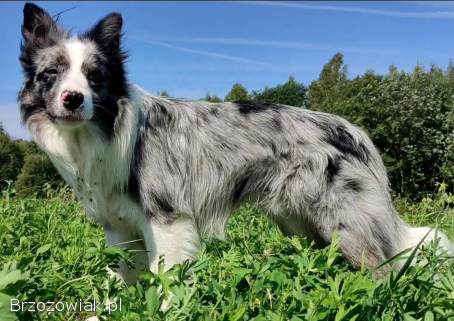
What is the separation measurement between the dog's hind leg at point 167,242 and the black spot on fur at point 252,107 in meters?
1.15

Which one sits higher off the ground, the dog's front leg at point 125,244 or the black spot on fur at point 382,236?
the black spot on fur at point 382,236

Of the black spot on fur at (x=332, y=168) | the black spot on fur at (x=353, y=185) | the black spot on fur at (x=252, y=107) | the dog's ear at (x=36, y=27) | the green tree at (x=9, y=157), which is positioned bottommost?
the green tree at (x=9, y=157)

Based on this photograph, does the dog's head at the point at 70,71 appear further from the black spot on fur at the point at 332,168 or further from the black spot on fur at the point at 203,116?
the black spot on fur at the point at 332,168

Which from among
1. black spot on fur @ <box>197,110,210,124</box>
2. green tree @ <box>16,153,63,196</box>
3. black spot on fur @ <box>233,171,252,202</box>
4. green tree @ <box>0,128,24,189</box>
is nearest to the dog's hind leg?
black spot on fur @ <box>233,171,252,202</box>

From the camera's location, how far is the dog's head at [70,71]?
3539 mm

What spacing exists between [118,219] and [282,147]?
145 centimetres

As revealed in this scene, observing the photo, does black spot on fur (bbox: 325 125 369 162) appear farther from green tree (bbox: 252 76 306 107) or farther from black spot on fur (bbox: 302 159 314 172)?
green tree (bbox: 252 76 306 107)

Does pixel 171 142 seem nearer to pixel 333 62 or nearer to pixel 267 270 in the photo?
pixel 267 270

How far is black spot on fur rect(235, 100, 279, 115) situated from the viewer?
4348 millimetres

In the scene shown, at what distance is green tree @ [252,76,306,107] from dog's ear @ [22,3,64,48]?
31.3 meters

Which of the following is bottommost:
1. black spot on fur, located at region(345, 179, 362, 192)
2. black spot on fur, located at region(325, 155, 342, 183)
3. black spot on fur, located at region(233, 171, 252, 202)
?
black spot on fur, located at region(233, 171, 252, 202)

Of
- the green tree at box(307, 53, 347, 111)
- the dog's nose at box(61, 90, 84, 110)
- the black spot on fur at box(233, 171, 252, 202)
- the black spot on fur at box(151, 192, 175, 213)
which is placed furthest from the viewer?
the green tree at box(307, 53, 347, 111)

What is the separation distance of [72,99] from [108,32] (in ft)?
3.00

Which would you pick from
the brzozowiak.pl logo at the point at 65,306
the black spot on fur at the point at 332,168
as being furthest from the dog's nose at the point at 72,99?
the black spot on fur at the point at 332,168
